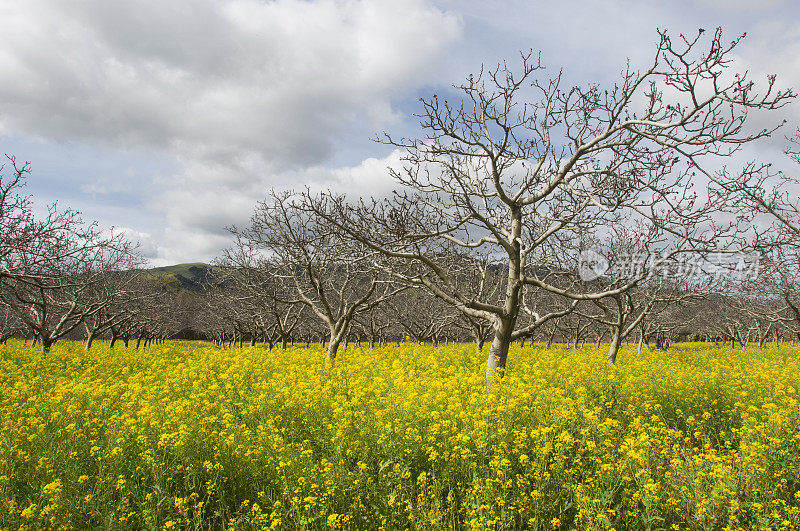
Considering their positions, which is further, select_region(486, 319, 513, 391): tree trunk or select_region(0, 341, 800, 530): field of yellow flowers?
select_region(486, 319, 513, 391): tree trunk

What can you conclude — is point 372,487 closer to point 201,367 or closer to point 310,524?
point 310,524

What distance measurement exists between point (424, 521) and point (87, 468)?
4520mm

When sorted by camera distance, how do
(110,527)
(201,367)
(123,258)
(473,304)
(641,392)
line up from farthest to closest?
(123,258) → (201,367) → (641,392) → (473,304) → (110,527)

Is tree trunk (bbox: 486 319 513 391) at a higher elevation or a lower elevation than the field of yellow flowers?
higher

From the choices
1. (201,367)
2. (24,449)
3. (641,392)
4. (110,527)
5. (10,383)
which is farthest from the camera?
(201,367)

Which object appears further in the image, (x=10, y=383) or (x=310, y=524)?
(x=10, y=383)

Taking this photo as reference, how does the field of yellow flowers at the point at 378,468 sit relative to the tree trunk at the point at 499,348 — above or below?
below

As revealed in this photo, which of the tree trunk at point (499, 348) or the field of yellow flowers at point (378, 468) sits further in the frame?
the tree trunk at point (499, 348)

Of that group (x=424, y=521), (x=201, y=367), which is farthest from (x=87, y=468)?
(x=201, y=367)

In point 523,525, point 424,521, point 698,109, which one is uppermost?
point 698,109

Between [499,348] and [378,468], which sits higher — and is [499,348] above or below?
above

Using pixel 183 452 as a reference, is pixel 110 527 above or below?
below

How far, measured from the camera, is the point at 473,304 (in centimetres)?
770

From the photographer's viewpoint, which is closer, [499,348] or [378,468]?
[378,468]
